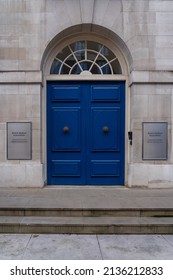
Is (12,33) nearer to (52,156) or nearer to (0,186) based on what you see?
(52,156)

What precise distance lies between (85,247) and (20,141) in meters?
3.81

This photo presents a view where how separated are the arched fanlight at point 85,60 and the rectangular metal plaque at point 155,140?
195 cm

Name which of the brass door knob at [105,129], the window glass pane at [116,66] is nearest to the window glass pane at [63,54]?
the window glass pane at [116,66]

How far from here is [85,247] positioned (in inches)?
173

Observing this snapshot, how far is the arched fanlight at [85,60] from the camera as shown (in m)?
7.54

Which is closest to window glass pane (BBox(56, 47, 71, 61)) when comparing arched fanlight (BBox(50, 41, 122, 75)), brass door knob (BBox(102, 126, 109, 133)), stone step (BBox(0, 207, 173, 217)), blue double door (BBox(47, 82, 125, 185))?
arched fanlight (BBox(50, 41, 122, 75))

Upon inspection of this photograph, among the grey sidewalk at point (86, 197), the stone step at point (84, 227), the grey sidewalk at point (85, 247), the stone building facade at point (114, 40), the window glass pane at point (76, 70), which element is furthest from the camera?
the window glass pane at point (76, 70)

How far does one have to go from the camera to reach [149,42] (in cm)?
713

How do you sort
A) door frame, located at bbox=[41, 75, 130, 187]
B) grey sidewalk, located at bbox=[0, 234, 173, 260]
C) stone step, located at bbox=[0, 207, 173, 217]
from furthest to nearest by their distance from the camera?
door frame, located at bbox=[41, 75, 130, 187], stone step, located at bbox=[0, 207, 173, 217], grey sidewalk, located at bbox=[0, 234, 173, 260]

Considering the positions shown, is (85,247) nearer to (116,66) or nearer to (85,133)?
(85,133)

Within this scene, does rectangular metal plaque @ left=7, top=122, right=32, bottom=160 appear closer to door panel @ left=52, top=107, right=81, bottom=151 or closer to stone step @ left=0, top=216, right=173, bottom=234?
door panel @ left=52, top=107, right=81, bottom=151

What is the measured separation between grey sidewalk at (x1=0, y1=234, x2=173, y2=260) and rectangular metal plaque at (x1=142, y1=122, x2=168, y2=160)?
2.73 metres

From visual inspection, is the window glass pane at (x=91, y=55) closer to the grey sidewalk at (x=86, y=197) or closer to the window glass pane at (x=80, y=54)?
the window glass pane at (x=80, y=54)

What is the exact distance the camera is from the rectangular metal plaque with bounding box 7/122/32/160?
23.5ft
